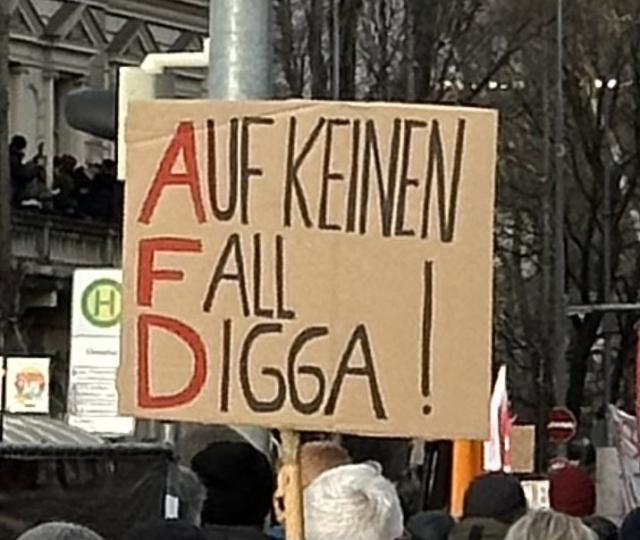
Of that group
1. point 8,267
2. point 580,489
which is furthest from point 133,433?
point 8,267

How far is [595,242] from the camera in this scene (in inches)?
1861

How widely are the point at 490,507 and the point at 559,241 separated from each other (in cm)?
3281

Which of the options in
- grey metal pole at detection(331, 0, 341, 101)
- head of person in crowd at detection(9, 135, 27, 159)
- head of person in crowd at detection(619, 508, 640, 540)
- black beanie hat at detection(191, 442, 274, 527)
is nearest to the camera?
black beanie hat at detection(191, 442, 274, 527)

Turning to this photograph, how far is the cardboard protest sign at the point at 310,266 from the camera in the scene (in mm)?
7285

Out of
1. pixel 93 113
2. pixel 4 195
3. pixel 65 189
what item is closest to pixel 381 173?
pixel 93 113

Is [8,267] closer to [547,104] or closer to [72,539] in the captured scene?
[547,104]

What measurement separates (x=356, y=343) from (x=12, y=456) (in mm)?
2426

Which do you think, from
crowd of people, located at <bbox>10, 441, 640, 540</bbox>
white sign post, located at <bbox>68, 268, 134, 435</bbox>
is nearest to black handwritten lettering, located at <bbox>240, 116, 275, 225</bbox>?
crowd of people, located at <bbox>10, 441, 640, 540</bbox>

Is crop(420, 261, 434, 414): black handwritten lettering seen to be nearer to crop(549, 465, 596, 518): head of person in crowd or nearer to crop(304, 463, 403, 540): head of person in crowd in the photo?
crop(304, 463, 403, 540): head of person in crowd

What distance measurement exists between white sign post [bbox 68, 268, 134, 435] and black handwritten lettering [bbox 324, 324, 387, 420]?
6.29 metres

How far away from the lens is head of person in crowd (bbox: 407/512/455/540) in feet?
30.4

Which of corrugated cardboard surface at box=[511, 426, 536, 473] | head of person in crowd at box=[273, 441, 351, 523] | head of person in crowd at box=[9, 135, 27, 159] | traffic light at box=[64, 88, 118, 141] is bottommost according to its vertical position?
corrugated cardboard surface at box=[511, 426, 536, 473]

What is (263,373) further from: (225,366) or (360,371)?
(360,371)

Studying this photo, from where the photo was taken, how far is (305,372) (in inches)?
288
